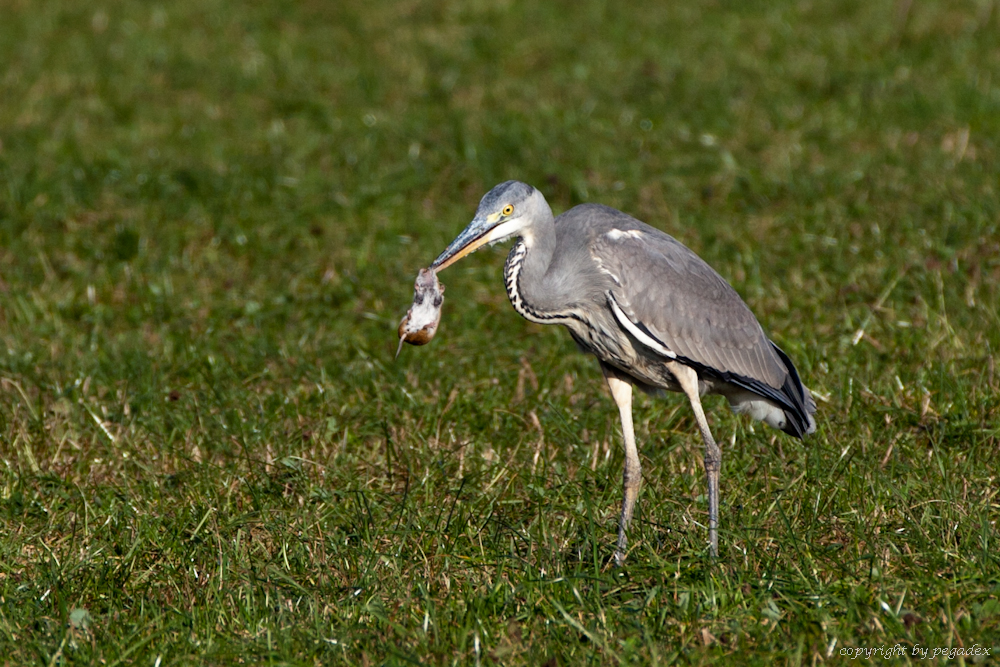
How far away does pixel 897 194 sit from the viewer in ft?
23.4

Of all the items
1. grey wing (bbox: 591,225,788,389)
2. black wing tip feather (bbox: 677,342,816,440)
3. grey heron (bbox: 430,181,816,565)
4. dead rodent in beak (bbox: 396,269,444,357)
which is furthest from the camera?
black wing tip feather (bbox: 677,342,816,440)

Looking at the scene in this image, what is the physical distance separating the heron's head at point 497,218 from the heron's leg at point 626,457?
77 cm

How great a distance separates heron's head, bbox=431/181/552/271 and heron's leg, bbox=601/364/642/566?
0.77m

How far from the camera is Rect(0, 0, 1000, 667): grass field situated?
3590 mm

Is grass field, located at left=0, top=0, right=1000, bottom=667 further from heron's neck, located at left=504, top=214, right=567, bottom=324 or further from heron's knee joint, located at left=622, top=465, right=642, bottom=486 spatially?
heron's neck, located at left=504, top=214, right=567, bottom=324

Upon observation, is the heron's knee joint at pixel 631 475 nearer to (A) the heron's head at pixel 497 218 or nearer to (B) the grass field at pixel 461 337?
(B) the grass field at pixel 461 337

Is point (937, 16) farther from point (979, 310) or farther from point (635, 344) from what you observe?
point (635, 344)

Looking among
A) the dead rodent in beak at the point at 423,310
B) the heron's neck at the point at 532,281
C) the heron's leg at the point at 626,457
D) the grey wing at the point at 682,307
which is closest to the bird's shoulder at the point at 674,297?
the grey wing at the point at 682,307

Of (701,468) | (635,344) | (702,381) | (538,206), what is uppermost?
(538,206)

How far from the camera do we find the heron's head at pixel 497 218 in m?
4.14

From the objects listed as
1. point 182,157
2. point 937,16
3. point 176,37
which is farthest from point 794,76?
point 176,37

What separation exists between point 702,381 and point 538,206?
1.04 meters

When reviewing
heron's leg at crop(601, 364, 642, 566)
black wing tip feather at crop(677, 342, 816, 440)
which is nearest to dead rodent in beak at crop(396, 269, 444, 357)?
heron's leg at crop(601, 364, 642, 566)

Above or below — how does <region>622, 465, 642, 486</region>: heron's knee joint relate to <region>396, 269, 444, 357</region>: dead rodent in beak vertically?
below
